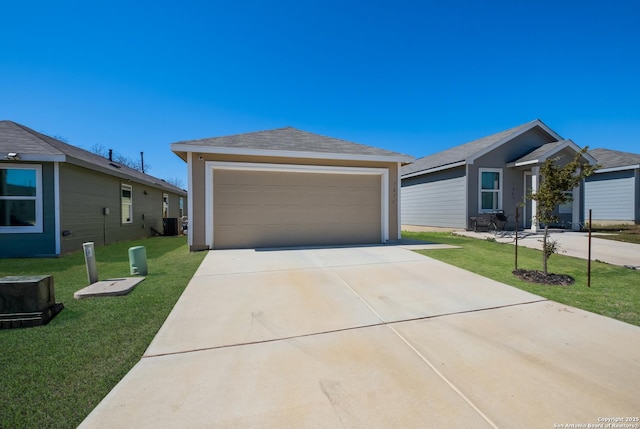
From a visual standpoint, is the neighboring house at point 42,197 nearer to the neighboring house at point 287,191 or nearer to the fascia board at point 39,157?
the fascia board at point 39,157

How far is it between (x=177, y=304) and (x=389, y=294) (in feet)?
10.2

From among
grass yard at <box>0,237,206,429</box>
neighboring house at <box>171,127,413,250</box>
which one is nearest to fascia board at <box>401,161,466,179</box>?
neighboring house at <box>171,127,413,250</box>

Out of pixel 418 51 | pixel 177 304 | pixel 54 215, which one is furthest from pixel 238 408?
pixel 418 51

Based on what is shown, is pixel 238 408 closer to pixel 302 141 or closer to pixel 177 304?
pixel 177 304

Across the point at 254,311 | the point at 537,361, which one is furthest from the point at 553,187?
the point at 254,311

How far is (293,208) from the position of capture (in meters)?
8.61

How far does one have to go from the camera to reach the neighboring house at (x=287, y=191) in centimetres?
789

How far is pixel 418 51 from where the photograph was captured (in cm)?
1148

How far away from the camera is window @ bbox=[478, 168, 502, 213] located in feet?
39.1

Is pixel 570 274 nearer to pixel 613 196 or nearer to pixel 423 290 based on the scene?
pixel 423 290

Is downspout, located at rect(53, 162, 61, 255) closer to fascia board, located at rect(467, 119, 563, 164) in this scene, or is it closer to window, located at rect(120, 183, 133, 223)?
window, located at rect(120, 183, 133, 223)

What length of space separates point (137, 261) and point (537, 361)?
6.18 m

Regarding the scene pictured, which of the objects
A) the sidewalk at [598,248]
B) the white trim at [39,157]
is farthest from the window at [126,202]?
the sidewalk at [598,248]

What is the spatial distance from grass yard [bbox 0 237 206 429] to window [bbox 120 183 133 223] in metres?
7.76
